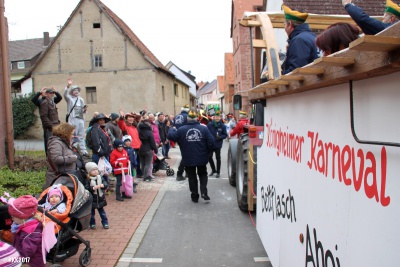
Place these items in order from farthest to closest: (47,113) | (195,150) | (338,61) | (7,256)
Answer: (47,113), (195,150), (7,256), (338,61)

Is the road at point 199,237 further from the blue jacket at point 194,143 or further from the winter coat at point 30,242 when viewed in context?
the winter coat at point 30,242

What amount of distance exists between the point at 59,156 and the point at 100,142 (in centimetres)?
226

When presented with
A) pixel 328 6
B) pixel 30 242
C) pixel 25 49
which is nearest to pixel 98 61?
pixel 328 6

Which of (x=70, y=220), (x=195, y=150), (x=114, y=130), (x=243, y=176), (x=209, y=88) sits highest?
(x=209, y=88)

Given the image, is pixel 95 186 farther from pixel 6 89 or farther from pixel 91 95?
pixel 91 95

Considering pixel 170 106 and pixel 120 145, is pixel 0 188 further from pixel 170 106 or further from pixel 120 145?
pixel 170 106

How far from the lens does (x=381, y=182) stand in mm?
1444

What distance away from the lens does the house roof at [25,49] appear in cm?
5356

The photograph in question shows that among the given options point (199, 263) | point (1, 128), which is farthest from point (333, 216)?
point (1, 128)

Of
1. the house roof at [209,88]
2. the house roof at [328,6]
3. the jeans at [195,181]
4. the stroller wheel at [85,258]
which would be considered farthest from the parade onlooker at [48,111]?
the house roof at [209,88]

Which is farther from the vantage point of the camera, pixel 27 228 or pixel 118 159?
pixel 118 159

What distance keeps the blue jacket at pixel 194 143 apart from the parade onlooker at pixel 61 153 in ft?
8.78

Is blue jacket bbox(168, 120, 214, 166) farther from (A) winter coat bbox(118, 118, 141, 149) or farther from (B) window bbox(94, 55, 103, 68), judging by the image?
(B) window bbox(94, 55, 103, 68)

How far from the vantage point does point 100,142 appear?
686 centimetres
